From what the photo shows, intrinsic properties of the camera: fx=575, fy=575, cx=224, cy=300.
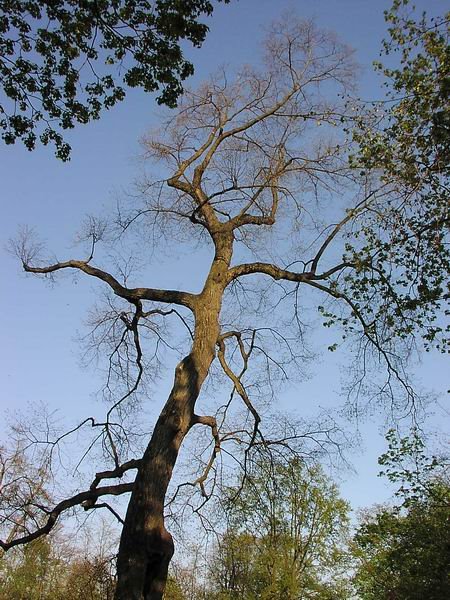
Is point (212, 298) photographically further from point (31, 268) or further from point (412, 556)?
point (412, 556)

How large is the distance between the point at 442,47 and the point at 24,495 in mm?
7817

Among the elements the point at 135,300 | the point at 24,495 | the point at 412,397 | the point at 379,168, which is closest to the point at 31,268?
the point at 135,300

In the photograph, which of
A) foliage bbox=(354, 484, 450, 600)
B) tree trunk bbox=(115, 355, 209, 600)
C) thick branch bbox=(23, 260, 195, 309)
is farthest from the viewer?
foliage bbox=(354, 484, 450, 600)

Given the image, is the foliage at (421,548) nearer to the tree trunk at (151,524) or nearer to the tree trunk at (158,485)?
the tree trunk at (158,485)

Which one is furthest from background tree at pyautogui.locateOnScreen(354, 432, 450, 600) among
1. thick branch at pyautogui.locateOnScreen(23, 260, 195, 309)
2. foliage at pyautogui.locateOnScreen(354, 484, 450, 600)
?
thick branch at pyautogui.locateOnScreen(23, 260, 195, 309)

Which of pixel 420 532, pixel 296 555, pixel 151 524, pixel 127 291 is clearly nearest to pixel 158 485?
pixel 151 524

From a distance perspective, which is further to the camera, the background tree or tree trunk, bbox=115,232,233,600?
the background tree

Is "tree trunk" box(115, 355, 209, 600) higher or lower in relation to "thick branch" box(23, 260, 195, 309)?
lower

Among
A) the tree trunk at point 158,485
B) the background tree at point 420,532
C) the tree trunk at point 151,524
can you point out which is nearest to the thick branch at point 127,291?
the tree trunk at point 158,485

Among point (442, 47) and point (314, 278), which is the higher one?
point (442, 47)

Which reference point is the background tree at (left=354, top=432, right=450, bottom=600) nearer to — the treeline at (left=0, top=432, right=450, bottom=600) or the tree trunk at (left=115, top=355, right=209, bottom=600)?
the treeline at (left=0, top=432, right=450, bottom=600)

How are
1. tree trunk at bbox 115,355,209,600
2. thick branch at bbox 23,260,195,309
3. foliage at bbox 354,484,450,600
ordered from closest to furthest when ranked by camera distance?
tree trunk at bbox 115,355,209,600 < thick branch at bbox 23,260,195,309 < foliage at bbox 354,484,450,600

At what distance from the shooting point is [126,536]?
5254 mm

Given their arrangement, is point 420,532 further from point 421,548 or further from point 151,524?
point 151,524
